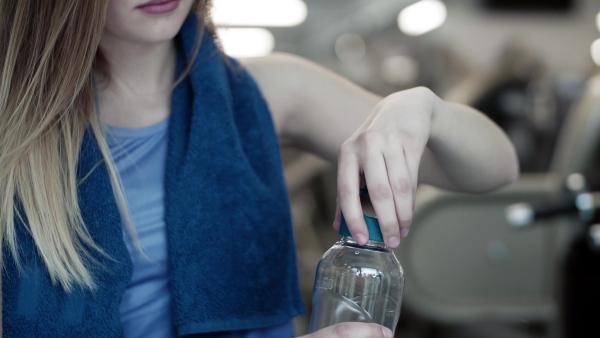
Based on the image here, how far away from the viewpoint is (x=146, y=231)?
1.01 metres

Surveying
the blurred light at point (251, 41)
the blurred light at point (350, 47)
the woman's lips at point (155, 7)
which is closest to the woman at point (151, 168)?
the woman's lips at point (155, 7)

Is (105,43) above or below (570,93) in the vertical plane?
above

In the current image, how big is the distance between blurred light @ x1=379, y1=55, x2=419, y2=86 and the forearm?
6635 millimetres

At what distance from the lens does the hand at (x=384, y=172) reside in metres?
0.75

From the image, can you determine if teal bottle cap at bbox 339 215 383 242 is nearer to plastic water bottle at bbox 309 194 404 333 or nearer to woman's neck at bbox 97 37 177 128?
plastic water bottle at bbox 309 194 404 333

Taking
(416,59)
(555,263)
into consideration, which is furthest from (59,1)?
(416,59)

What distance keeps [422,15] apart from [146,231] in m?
8.11

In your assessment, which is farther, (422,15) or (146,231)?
(422,15)

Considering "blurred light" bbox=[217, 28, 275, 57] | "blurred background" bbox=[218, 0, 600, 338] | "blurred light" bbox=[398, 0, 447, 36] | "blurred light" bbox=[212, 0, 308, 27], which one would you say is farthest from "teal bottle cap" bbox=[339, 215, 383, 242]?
"blurred light" bbox=[217, 28, 275, 57]

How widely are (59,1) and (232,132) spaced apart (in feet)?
0.97

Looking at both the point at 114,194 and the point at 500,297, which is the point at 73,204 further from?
the point at 500,297

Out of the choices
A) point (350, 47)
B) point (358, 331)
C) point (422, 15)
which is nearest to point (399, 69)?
point (422, 15)

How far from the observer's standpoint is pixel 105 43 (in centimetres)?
109

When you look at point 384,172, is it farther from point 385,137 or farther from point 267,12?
point 267,12
